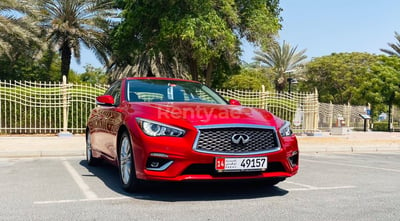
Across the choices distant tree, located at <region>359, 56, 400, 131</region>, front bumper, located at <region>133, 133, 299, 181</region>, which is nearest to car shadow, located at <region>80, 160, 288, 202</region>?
front bumper, located at <region>133, 133, 299, 181</region>

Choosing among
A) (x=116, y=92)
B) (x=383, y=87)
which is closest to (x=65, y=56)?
(x=116, y=92)

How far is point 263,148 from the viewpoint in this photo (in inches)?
182

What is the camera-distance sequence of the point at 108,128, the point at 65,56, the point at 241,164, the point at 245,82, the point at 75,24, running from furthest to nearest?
1. the point at 245,82
2. the point at 65,56
3. the point at 75,24
4. the point at 108,128
5. the point at 241,164

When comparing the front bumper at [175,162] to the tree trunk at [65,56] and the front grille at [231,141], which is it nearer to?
the front grille at [231,141]

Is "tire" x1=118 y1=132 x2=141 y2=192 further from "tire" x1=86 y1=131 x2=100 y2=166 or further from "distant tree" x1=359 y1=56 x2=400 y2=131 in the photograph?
"distant tree" x1=359 y1=56 x2=400 y2=131

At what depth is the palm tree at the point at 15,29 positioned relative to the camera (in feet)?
64.3

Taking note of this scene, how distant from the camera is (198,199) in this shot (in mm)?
4727

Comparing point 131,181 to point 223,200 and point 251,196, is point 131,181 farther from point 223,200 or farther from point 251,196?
point 251,196

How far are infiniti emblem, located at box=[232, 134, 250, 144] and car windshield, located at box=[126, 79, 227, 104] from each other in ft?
4.84

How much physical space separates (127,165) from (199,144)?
3.59ft

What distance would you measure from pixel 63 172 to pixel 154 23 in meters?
15.5

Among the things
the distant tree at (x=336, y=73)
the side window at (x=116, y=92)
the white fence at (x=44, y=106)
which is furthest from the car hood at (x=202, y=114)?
the distant tree at (x=336, y=73)

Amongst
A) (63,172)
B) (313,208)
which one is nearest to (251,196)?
(313,208)

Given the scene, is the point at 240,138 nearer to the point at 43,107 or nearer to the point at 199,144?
the point at 199,144
